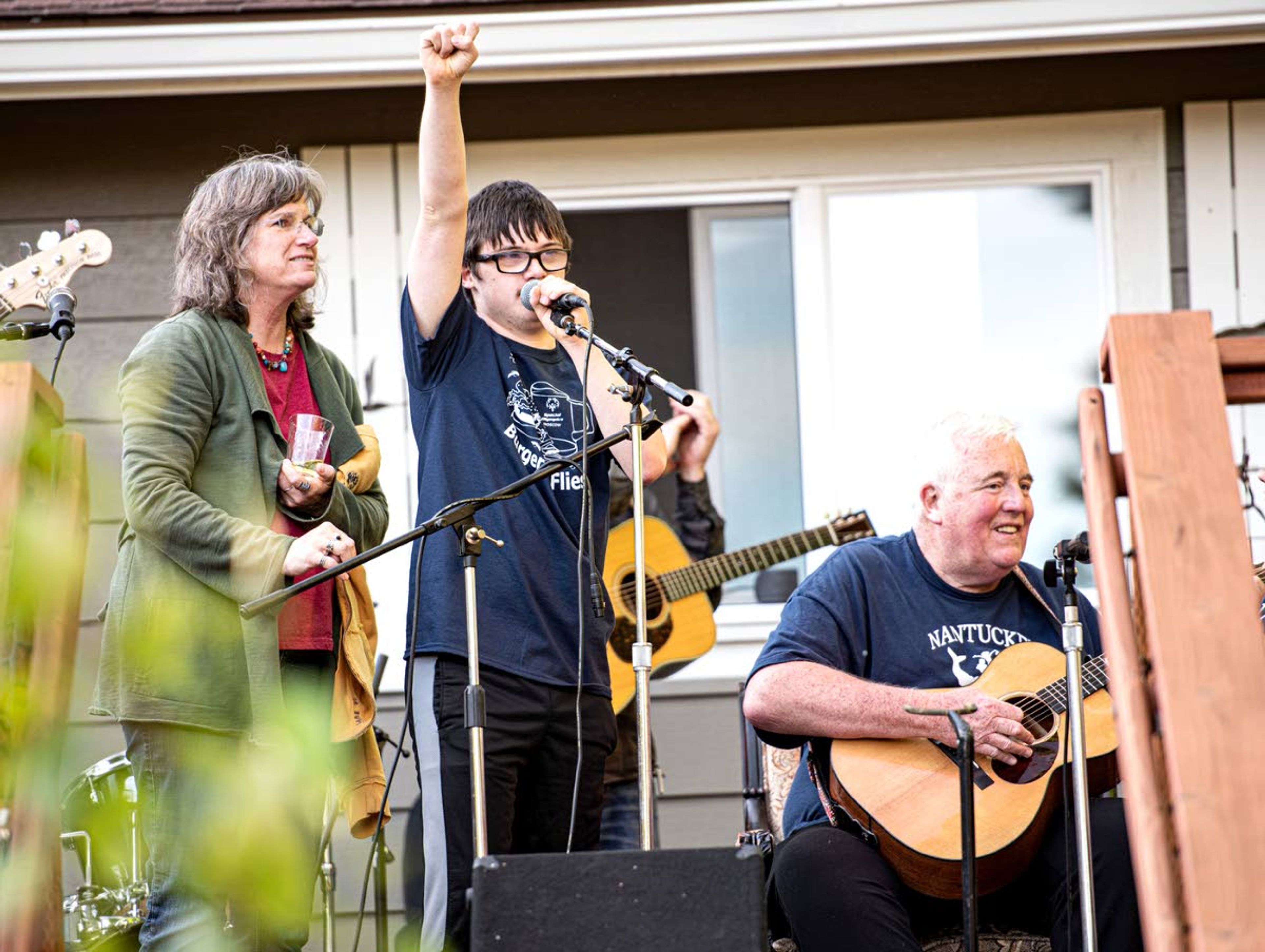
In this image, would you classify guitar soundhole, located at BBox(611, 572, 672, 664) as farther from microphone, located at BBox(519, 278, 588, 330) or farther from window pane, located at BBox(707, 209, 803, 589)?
microphone, located at BBox(519, 278, 588, 330)

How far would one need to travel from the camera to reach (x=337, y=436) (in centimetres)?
330

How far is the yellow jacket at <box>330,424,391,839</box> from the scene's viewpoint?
3090mm

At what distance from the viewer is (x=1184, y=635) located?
1685mm

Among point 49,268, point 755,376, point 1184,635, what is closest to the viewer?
point 1184,635

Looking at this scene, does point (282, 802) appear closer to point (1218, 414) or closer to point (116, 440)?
point (1218, 414)

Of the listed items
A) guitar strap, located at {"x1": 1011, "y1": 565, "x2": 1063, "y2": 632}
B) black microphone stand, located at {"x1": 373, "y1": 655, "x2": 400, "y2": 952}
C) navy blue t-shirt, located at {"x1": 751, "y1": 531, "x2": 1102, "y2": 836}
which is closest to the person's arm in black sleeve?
black microphone stand, located at {"x1": 373, "y1": 655, "x2": 400, "y2": 952}

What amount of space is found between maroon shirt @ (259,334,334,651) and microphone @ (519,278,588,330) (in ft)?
1.67

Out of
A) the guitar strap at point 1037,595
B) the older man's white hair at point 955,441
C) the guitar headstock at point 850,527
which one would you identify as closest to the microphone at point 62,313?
the older man's white hair at point 955,441

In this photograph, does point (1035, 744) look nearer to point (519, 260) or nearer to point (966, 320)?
point (519, 260)

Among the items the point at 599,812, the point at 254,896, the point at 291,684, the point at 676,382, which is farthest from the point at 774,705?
the point at 676,382

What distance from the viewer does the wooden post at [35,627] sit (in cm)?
119

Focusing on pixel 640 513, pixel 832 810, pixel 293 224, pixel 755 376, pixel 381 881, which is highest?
pixel 293 224

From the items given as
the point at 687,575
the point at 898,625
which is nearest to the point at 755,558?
the point at 687,575

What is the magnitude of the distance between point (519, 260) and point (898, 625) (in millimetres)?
1169
